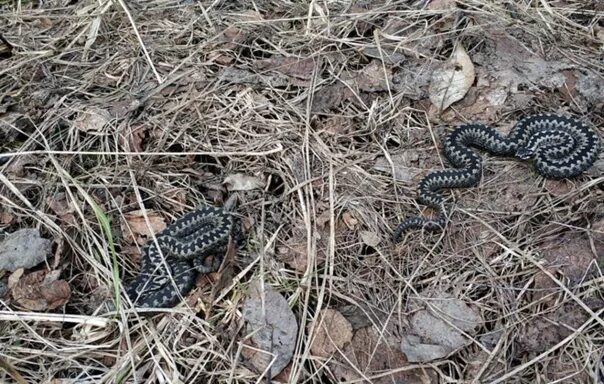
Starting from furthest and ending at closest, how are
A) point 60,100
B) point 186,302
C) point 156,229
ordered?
1. point 60,100
2. point 156,229
3. point 186,302

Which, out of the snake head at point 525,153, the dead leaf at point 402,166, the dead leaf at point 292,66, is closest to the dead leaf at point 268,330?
the dead leaf at point 402,166

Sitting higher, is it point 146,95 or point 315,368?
point 146,95

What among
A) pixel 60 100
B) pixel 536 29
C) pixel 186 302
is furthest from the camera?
pixel 536 29

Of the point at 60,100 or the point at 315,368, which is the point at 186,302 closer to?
the point at 315,368

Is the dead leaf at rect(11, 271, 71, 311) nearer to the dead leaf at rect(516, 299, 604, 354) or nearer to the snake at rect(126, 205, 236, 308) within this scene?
the snake at rect(126, 205, 236, 308)

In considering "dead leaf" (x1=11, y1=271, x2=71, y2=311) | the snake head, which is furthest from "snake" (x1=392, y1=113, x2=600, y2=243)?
"dead leaf" (x1=11, y1=271, x2=71, y2=311)

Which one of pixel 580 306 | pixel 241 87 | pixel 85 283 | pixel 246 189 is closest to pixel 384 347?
pixel 580 306

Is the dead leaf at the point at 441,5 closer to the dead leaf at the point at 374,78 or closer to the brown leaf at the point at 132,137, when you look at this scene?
the dead leaf at the point at 374,78
